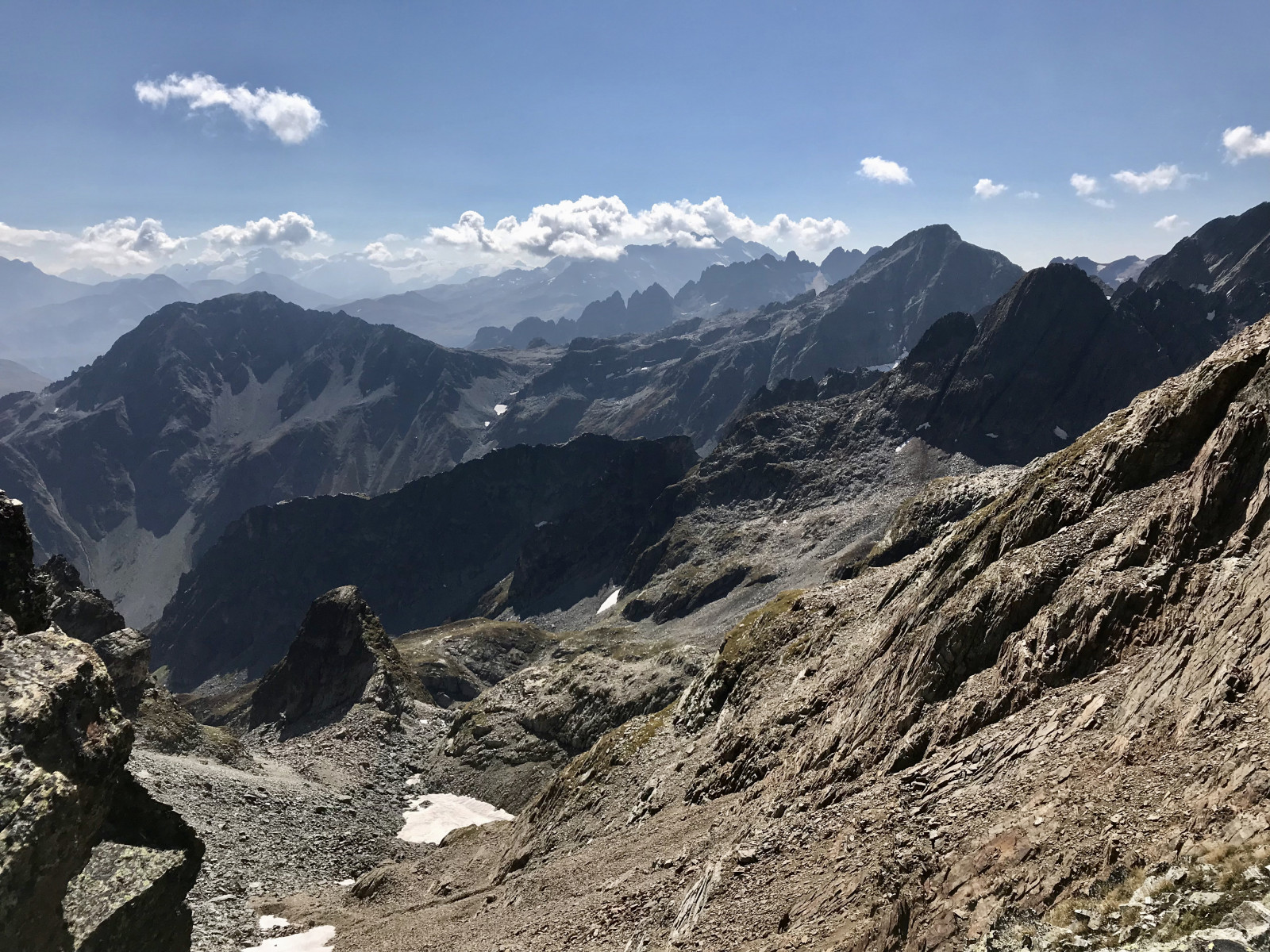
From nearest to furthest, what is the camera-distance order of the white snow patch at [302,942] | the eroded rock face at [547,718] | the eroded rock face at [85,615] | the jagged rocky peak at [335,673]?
the white snow patch at [302,942]
the eroded rock face at [547,718]
the eroded rock face at [85,615]
the jagged rocky peak at [335,673]

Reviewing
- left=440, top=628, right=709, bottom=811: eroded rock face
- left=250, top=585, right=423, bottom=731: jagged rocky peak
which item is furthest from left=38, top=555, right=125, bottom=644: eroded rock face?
left=440, top=628, right=709, bottom=811: eroded rock face

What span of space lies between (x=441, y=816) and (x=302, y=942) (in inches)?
1245

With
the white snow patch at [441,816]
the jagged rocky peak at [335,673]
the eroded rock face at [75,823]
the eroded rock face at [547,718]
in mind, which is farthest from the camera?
the jagged rocky peak at [335,673]

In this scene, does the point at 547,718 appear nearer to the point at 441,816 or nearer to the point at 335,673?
the point at 441,816

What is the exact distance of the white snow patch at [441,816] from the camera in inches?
2694

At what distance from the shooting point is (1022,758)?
1873cm

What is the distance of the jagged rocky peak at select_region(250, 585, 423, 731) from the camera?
344 ft

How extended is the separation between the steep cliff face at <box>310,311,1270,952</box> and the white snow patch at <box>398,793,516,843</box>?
30.8m

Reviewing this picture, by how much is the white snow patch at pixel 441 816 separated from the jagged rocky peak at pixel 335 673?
25808 millimetres

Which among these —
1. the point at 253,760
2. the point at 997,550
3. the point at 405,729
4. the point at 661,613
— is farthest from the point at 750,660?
the point at 661,613

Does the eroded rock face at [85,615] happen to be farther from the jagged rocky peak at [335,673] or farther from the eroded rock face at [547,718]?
the eroded rock face at [547,718]

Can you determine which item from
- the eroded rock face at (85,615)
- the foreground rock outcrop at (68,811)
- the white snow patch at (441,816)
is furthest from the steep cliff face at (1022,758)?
the eroded rock face at (85,615)

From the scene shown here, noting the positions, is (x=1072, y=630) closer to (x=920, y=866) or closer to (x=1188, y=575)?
(x=1188, y=575)

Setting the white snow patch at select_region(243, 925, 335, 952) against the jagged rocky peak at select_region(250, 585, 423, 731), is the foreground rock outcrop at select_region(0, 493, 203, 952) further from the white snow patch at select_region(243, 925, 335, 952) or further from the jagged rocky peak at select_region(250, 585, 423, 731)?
the jagged rocky peak at select_region(250, 585, 423, 731)
